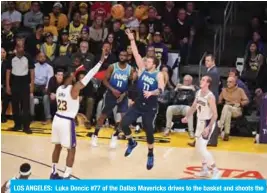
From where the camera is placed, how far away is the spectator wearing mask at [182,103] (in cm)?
1277

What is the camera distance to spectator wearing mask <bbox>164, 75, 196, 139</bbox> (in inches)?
503

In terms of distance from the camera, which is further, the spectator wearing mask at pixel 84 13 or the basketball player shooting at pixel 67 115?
the spectator wearing mask at pixel 84 13

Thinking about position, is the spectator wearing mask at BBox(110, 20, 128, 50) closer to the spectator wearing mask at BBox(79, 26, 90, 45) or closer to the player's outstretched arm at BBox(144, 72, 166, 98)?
the spectator wearing mask at BBox(79, 26, 90, 45)

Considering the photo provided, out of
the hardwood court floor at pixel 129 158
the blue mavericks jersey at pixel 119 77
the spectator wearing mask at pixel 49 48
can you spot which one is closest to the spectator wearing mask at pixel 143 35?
the spectator wearing mask at pixel 49 48

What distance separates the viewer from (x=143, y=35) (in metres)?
14.6

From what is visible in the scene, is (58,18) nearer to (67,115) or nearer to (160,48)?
(160,48)

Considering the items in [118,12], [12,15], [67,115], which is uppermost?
[118,12]

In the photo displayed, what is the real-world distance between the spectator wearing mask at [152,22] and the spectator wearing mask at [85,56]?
1797 millimetres

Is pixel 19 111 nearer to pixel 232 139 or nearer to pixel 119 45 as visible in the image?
pixel 119 45

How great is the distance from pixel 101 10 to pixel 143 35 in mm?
1687

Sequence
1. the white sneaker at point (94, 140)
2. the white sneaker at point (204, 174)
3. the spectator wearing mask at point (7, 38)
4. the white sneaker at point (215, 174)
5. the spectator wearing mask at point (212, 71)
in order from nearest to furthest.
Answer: the white sneaker at point (215, 174) → the white sneaker at point (204, 174) → the spectator wearing mask at point (212, 71) → the white sneaker at point (94, 140) → the spectator wearing mask at point (7, 38)

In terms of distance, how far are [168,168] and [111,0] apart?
6.32 m

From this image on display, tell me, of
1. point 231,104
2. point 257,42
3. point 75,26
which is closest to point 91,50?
point 75,26

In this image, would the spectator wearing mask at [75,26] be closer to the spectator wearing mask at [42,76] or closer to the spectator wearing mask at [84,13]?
the spectator wearing mask at [84,13]
